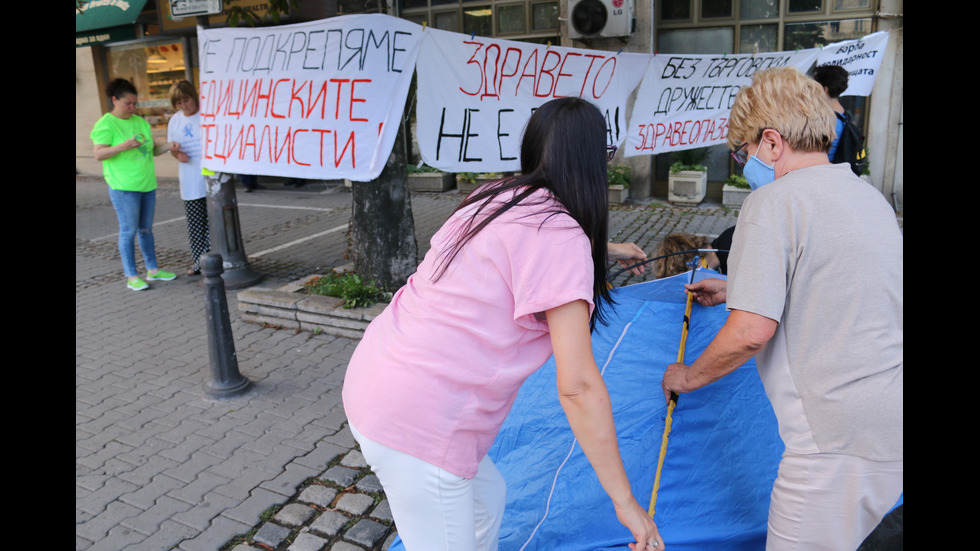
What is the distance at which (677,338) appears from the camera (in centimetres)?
304

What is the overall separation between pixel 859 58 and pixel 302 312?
22.7 ft

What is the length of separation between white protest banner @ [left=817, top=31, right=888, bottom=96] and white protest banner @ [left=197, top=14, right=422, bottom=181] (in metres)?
5.40

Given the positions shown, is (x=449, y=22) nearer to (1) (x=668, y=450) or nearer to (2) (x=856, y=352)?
(1) (x=668, y=450)

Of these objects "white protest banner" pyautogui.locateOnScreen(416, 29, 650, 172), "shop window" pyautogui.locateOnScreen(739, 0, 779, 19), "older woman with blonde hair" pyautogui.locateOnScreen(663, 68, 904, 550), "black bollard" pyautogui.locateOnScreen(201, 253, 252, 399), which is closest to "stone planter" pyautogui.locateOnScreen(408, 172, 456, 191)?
"shop window" pyautogui.locateOnScreen(739, 0, 779, 19)

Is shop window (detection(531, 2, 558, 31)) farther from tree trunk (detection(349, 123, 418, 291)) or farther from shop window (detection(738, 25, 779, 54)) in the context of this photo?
tree trunk (detection(349, 123, 418, 291))

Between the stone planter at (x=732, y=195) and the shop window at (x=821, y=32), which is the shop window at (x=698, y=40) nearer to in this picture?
the shop window at (x=821, y=32)

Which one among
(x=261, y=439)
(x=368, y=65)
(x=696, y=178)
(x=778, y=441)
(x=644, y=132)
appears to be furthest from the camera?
(x=696, y=178)

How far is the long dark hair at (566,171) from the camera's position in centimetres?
168

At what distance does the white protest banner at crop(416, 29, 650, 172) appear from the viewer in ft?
15.5

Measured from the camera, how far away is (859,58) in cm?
792

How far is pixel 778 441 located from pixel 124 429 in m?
3.64

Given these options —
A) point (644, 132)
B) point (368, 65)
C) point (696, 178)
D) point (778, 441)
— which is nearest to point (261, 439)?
point (368, 65)

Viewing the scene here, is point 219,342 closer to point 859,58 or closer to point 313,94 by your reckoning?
point 313,94

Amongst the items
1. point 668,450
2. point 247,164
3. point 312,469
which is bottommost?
point 312,469
